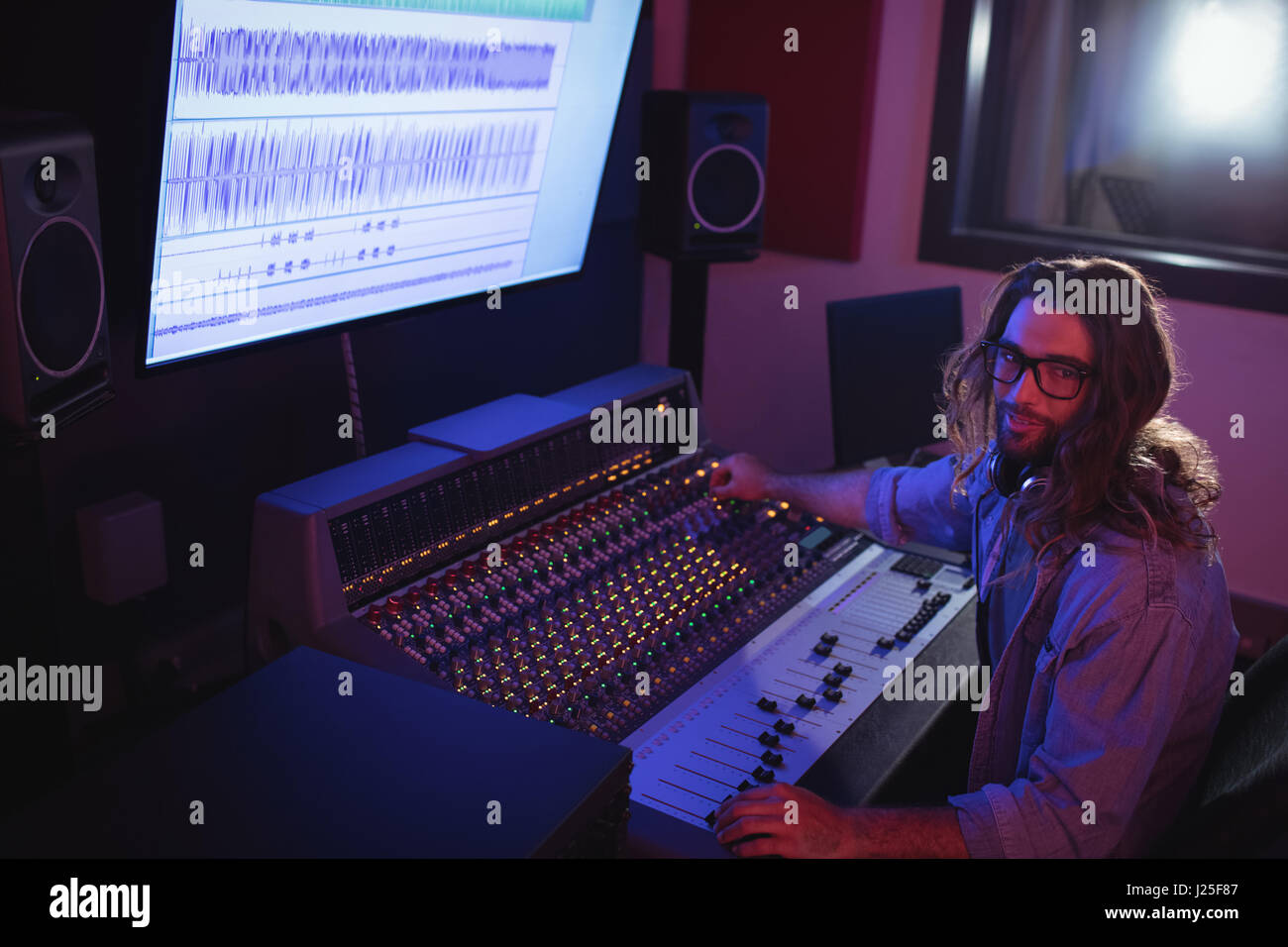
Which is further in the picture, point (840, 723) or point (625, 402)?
point (625, 402)

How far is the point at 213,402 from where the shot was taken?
5.54 feet

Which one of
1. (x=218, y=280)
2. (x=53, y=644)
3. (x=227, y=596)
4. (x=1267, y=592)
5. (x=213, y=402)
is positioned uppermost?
(x=218, y=280)

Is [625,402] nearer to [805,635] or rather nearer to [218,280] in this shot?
[805,635]

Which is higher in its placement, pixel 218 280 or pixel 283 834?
pixel 218 280

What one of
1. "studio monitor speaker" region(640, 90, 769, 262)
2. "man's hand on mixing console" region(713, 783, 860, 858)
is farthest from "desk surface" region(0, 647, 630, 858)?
"studio monitor speaker" region(640, 90, 769, 262)

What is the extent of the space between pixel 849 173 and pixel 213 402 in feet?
5.68

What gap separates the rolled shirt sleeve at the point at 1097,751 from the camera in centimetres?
116

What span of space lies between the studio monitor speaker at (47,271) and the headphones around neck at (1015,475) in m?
1.09

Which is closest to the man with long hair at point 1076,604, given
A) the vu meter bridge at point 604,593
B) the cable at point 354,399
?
the vu meter bridge at point 604,593

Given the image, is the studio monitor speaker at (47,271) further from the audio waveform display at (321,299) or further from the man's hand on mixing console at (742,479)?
the man's hand on mixing console at (742,479)

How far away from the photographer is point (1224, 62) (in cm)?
280

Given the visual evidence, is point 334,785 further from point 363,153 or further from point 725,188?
point 725,188
